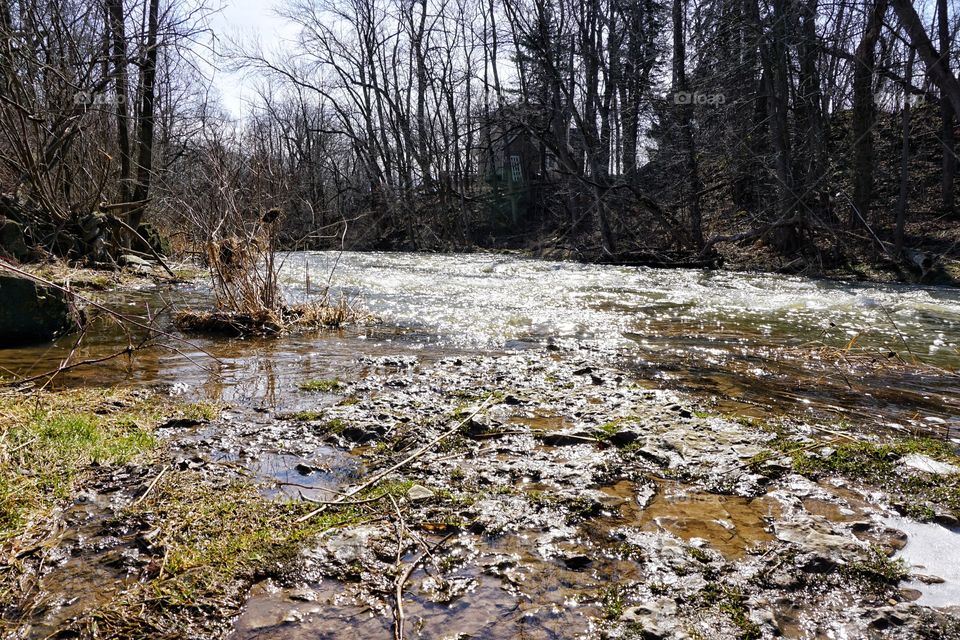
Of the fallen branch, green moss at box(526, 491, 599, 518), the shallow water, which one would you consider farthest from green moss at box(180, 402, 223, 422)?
the shallow water

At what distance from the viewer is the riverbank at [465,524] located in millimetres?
1982

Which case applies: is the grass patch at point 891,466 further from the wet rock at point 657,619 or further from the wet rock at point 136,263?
the wet rock at point 136,263

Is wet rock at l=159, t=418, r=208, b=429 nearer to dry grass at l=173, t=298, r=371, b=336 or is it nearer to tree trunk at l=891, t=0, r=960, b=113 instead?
dry grass at l=173, t=298, r=371, b=336

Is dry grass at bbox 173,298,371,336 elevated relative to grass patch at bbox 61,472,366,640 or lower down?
elevated

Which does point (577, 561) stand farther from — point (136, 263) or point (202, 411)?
point (136, 263)

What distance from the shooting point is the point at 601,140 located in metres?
19.9

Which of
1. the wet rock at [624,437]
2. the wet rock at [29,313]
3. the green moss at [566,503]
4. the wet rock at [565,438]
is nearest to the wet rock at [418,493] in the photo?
the green moss at [566,503]

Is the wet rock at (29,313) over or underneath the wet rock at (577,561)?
over

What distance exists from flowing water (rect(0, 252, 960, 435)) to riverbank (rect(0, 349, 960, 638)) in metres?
0.84

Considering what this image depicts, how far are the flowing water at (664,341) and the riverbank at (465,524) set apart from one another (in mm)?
842

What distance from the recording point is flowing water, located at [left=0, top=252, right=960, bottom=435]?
469 cm

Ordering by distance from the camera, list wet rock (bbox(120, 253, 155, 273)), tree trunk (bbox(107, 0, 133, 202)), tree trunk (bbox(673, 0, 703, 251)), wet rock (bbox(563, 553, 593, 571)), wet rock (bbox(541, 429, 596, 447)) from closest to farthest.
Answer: wet rock (bbox(563, 553, 593, 571))
wet rock (bbox(541, 429, 596, 447))
tree trunk (bbox(107, 0, 133, 202))
wet rock (bbox(120, 253, 155, 273))
tree trunk (bbox(673, 0, 703, 251))

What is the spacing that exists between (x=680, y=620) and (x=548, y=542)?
2.05ft

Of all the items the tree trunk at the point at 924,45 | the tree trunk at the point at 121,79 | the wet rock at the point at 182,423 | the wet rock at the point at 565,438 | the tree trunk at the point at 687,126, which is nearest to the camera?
the wet rock at the point at 565,438
